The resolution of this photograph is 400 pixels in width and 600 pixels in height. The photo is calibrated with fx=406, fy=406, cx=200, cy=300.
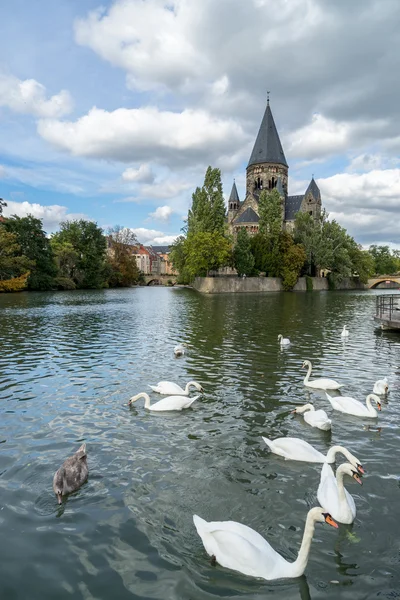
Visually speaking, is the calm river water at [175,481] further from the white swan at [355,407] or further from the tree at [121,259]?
the tree at [121,259]

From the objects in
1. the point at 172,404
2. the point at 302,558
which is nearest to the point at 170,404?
the point at 172,404

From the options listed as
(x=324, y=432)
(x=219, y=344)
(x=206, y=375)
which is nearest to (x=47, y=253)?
(x=219, y=344)

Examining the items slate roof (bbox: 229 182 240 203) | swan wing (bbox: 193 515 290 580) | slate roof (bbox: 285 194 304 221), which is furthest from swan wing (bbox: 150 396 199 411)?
slate roof (bbox: 229 182 240 203)

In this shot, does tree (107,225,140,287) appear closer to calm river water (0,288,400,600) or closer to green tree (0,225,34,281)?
green tree (0,225,34,281)

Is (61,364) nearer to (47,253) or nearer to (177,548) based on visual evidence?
(177,548)

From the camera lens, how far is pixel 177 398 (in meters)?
11.0

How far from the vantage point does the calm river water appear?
16.2ft

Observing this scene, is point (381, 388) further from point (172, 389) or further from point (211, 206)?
point (211, 206)

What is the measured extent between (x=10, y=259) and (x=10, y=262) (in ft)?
1.82

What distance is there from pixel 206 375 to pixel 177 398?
4084 millimetres

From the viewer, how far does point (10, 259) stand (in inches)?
2648

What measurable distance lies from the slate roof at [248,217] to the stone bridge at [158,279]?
44.9m

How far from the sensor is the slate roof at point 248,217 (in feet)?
368

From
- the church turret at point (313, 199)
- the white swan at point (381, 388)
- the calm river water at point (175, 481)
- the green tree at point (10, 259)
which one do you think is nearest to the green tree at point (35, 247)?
the green tree at point (10, 259)
